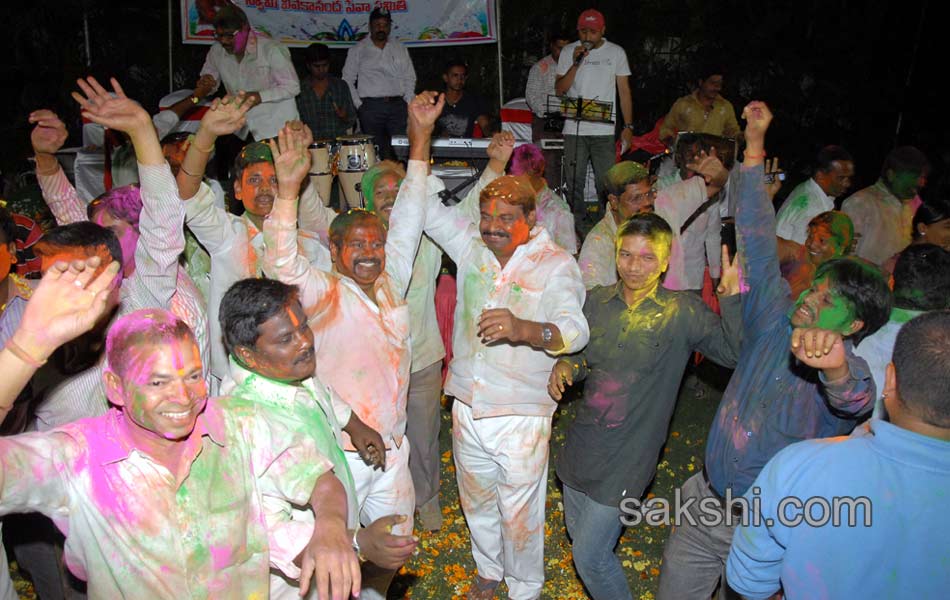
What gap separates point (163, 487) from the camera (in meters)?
2.30

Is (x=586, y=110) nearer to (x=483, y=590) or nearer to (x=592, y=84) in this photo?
(x=592, y=84)

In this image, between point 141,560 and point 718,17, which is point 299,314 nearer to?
point 141,560

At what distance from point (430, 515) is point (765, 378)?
8.11 ft

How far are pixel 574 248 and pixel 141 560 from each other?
4.12 meters

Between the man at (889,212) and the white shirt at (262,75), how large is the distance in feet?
17.1

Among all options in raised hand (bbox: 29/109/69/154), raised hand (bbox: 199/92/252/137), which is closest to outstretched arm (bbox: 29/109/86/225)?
raised hand (bbox: 29/109/69/154)

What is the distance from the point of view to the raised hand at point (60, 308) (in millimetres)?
2078

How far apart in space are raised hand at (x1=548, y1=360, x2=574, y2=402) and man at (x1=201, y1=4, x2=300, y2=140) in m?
4.81

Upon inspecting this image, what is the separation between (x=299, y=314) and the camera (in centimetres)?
287

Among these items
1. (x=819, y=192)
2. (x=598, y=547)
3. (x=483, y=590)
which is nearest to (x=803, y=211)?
(x=819, y=192)

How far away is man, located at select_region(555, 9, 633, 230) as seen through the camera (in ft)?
26.8

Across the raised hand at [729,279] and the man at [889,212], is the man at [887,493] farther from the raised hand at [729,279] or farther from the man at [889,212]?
the man at [889,212]

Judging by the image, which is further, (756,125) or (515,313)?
(515,313)

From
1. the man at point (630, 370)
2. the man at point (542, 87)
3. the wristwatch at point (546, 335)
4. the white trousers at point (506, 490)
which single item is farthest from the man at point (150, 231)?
the man at point (542, 87)
